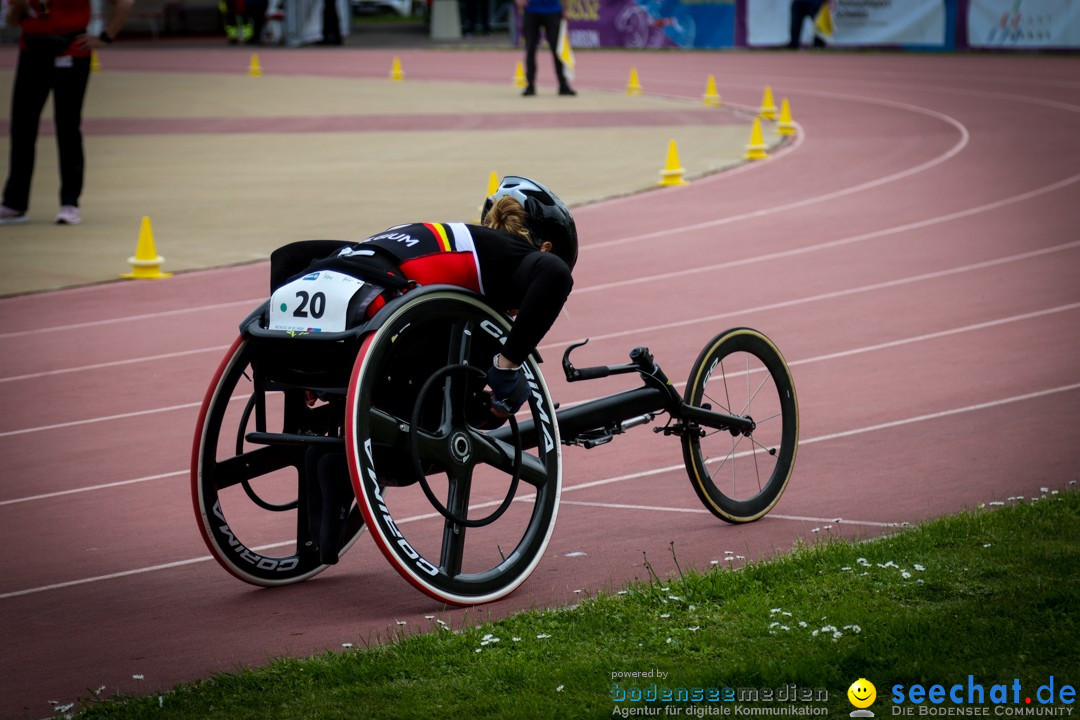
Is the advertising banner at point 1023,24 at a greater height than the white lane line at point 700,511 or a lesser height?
greater

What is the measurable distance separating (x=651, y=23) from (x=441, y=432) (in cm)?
3728

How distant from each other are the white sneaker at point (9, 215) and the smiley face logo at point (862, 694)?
1275 centimetres

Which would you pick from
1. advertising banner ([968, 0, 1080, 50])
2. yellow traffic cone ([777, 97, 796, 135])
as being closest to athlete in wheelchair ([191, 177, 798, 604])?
yellow traffic cone ([777, 97, 796, 135])

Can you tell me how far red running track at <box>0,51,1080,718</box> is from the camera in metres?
5.66

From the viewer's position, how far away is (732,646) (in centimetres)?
492

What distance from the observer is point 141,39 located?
49.2 metres

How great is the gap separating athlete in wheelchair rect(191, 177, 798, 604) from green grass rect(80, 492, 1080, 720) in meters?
0.48

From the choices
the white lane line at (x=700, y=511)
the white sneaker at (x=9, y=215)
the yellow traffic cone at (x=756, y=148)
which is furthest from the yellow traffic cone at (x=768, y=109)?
the white lane line at (x=700, y=511)

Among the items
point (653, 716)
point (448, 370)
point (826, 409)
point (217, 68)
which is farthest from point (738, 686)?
point (217, 68)

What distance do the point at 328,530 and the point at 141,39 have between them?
46562 mm

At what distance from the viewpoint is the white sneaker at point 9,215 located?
1544 cm

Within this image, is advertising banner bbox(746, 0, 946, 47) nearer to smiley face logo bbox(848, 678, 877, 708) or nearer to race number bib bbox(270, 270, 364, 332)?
race number bib bbox(270, 270, 364, 332)

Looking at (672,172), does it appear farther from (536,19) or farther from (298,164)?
(536,19)

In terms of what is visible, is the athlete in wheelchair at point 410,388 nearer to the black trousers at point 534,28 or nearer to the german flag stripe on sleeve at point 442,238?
the german flag stripe on sleeve at point 442,238
